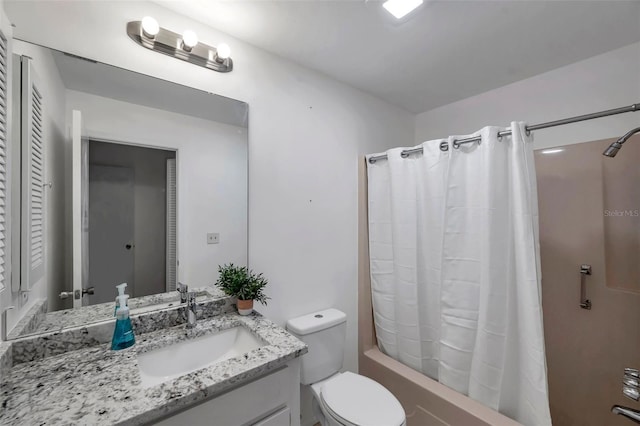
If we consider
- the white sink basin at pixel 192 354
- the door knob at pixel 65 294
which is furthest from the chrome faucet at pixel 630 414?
the door knob at pixel 65 294

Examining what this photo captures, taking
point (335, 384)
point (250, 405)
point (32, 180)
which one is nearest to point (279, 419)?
point (250, 405)

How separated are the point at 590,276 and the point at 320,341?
173cm

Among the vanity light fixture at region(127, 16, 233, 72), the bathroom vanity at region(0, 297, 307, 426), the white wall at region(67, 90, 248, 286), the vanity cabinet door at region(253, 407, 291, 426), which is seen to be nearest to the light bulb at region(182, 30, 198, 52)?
the vanity light fixture at region(127, 16, 233, 72)

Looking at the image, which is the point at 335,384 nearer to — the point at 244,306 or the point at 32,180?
the point at 244,306

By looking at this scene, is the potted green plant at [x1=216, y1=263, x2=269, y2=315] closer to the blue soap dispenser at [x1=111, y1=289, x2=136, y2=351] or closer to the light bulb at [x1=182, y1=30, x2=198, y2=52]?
the blue soap dispenser at [x1=111, y1=289, x2=136, y2=351]

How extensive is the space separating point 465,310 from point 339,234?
93 centimetres

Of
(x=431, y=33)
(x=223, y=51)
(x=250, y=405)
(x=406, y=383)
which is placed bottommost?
(x=406, y=383)

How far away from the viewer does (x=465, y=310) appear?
1.57 metres

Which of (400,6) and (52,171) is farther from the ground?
(400,6)

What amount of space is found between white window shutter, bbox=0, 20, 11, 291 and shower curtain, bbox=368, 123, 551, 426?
1.89m

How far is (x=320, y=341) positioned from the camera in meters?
1.69

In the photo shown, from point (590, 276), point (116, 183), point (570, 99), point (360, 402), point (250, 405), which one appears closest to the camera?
point (250, 405)

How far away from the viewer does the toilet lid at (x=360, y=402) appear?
1.31 meters

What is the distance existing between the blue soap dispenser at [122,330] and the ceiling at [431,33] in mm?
1392
